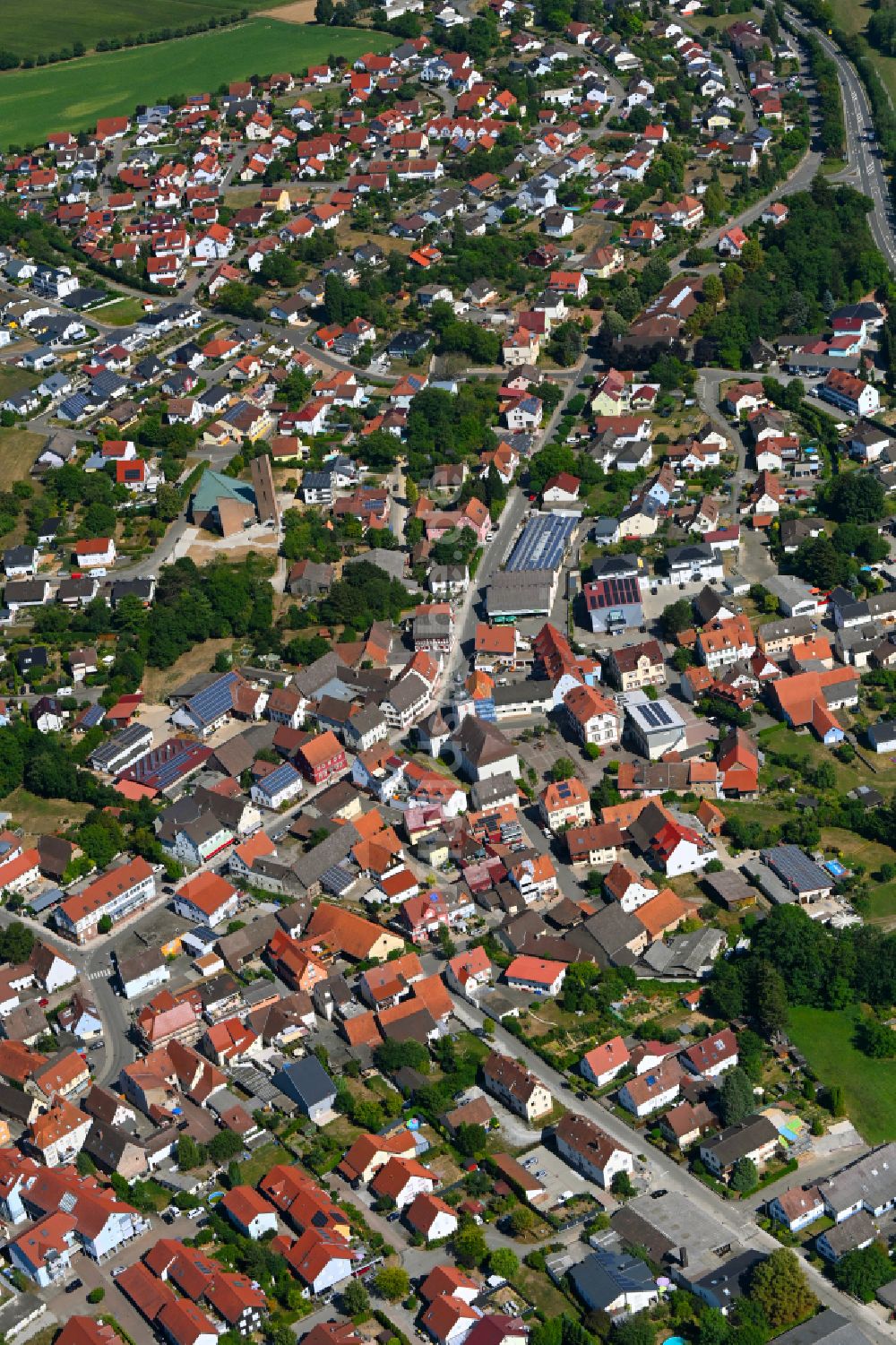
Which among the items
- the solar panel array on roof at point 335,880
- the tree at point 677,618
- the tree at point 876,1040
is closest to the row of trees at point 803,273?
the tree at point 677,618

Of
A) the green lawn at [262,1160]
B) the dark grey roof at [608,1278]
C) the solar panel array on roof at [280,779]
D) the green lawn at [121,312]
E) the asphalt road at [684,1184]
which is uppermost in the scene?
the green lawn at [121,312]

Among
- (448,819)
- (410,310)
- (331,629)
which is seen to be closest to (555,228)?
(410,310)

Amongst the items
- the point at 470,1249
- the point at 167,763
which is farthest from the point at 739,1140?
the point at 167,763

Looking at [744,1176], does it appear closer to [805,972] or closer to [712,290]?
[805,972]

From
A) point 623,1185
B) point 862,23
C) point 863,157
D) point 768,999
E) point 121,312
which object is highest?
point 862,23

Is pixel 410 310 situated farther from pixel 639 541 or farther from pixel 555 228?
pixel 639 541

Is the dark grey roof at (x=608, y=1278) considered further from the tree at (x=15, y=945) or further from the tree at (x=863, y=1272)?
the tree at (x=15, y=945)
